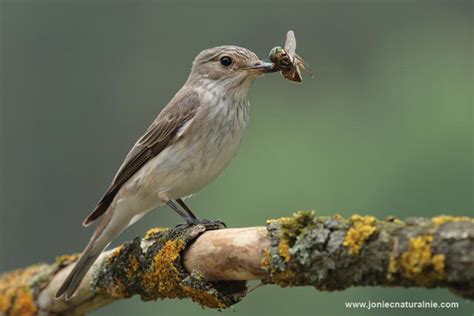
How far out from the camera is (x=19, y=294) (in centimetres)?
630

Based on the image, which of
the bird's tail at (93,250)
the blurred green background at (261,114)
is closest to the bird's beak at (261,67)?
the bird's tail at (93,250)

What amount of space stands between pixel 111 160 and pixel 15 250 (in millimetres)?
3712

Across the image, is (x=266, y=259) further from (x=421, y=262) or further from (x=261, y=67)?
(x=261, y=67)

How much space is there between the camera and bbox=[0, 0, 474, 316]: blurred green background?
21297 millimetres

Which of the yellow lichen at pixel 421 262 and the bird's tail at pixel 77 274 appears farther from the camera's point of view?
the bird's tail at pixel 77 274

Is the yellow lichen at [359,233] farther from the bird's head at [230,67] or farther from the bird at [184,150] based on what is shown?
the bird's head at [230,67]

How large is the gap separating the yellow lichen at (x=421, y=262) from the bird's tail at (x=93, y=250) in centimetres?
266

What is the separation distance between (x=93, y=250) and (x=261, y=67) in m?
1.61

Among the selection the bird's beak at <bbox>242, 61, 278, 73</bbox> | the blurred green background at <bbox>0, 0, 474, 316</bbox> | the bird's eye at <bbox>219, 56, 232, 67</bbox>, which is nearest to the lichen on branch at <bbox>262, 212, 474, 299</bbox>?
the bird's beak at <bbox>242, 61, 278, 73</bbox>

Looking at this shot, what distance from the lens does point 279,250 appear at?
4242 millimetres

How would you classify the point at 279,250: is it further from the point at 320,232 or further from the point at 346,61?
the point at 346,61

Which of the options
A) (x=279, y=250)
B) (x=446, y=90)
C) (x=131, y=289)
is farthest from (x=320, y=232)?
(x=446, y=90)

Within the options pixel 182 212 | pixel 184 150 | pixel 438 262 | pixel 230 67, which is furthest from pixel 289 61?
pixel 438 262

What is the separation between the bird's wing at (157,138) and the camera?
608cm
